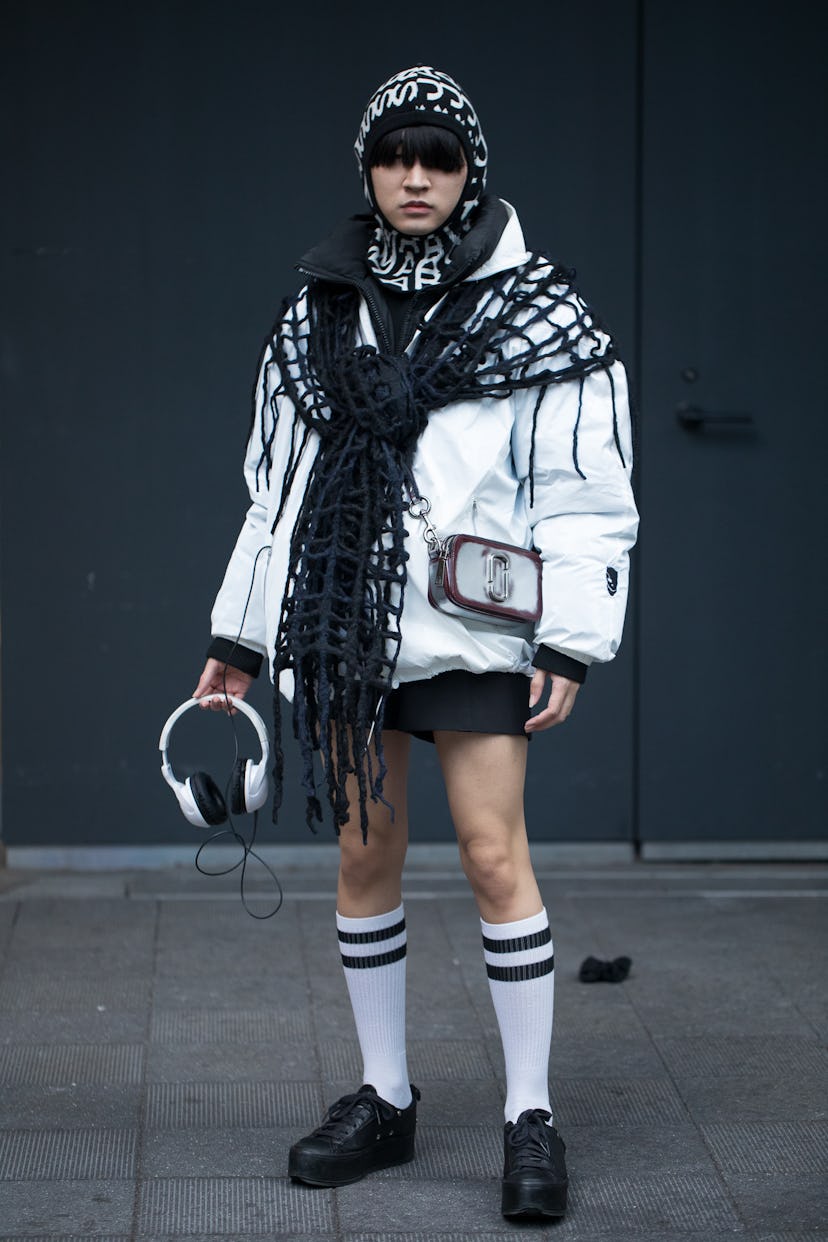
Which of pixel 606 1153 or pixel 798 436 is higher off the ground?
pixel 798 436

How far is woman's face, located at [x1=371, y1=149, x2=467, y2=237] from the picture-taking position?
9.57 ft

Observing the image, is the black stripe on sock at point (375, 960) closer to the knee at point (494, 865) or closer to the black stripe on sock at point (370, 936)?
the black stripe on sock at point (370, 936)

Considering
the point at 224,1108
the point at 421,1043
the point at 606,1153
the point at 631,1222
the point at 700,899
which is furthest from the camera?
the point at 700,899

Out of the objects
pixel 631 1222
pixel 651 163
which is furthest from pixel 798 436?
pixel 631 1222

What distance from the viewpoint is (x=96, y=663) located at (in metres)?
5.28

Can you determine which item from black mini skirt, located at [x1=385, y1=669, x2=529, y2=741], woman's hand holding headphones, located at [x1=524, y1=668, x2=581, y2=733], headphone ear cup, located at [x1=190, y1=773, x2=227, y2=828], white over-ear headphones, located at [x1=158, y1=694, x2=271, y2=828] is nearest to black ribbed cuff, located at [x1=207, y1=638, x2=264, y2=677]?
white over-ear headphones, located at [x1=158, y1=694, x2=271, y2=828]

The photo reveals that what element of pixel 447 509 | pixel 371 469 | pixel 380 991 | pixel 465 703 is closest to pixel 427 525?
pixel 447 509

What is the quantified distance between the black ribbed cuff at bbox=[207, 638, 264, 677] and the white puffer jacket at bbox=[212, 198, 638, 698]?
0.59 ft

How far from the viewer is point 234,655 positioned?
316cm

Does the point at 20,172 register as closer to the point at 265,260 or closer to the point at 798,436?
the point at 265,260

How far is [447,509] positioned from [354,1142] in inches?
45.9

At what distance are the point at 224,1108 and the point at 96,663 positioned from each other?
2.14 metres

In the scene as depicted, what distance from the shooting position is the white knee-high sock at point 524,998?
9.76ft

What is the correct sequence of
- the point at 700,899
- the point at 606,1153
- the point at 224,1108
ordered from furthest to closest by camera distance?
the point at 700,899 → the point at 224,1108 → the point at 606,1153
